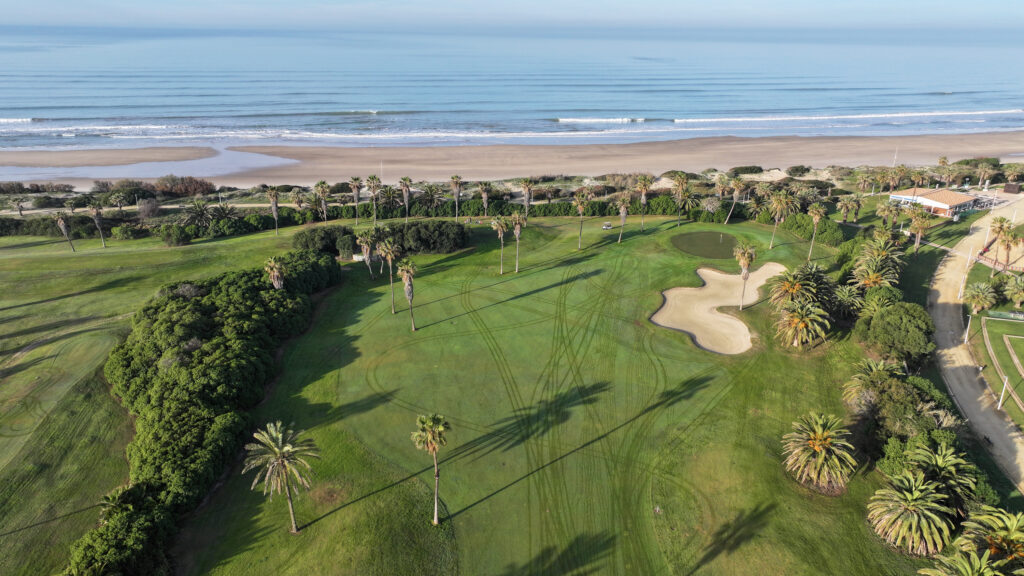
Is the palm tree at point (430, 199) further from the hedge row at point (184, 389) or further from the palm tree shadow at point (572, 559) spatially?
the palm tree shadow at point (572, 559)

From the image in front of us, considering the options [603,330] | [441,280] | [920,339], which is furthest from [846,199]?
[441,280]

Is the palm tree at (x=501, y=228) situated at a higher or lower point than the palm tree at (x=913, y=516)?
higher

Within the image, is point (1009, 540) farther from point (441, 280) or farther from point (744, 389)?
point (441, 280)

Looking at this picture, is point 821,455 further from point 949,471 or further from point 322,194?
point 322,194

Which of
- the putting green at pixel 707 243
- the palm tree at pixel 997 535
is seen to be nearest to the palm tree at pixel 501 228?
the putting green at pixel 707 243

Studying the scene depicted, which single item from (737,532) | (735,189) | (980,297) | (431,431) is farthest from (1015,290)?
(431,431)

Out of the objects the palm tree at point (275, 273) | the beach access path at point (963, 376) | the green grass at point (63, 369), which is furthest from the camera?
the palm tree at point (275, 273)

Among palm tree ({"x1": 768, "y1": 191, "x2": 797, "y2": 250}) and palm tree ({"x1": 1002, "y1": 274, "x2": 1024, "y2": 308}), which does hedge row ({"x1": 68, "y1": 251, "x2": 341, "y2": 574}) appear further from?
palm tree ({"x1": 1002, "y1": 274, "x2": 1024, "y2": 308})
